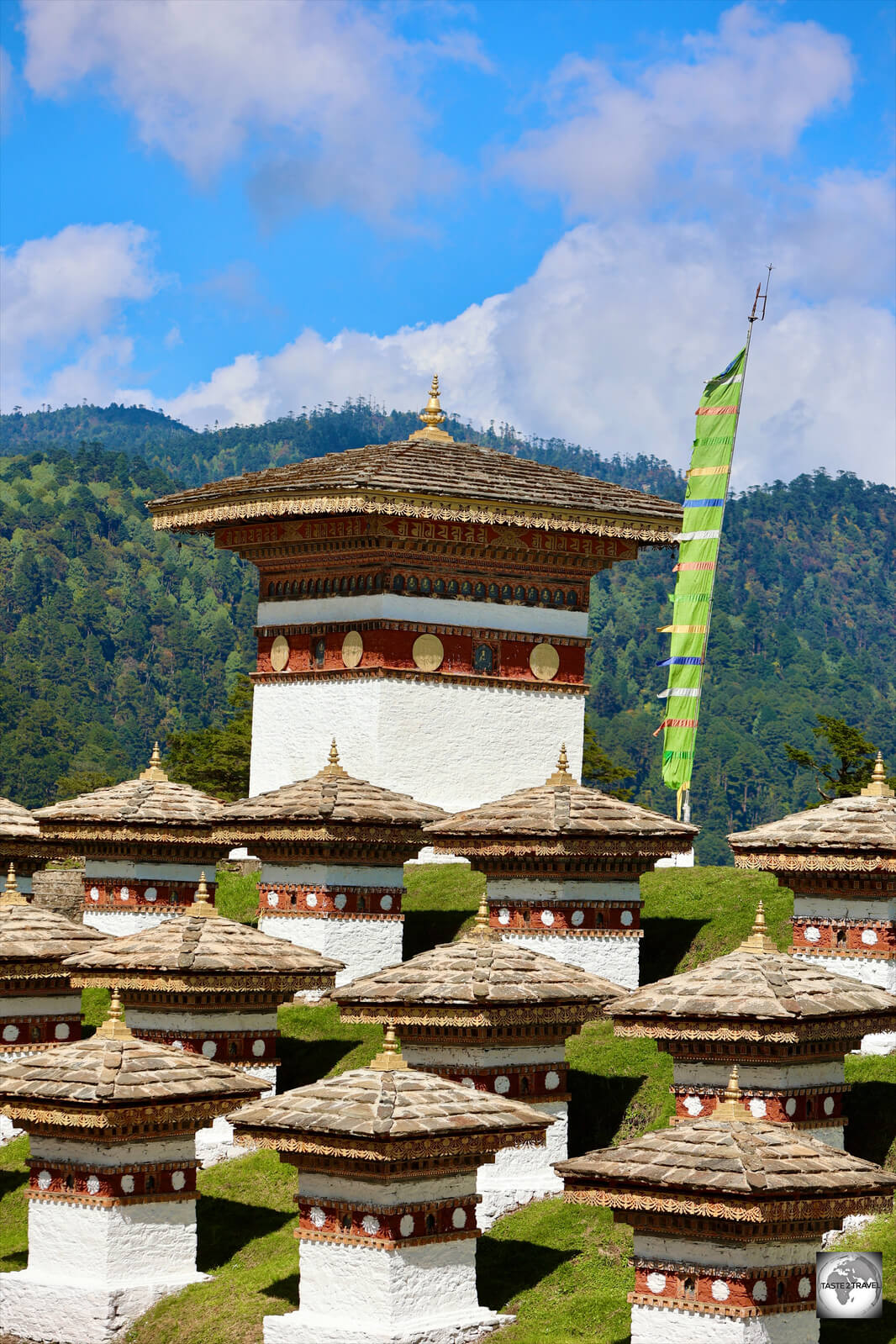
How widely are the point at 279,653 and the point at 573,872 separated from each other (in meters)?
8.12

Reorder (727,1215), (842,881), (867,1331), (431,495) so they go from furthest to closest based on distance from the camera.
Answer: (431,495) < (842,881) < (867,1331) < (727,1215)

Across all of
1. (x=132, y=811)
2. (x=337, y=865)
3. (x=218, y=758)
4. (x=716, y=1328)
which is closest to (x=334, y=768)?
(x=337, y=865)

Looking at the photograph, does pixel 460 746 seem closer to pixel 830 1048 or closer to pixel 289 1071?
pixel 289 1071

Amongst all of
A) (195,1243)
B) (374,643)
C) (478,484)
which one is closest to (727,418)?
(478,484)

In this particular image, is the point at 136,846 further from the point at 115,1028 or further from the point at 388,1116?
the point at 388,1116

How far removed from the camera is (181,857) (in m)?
24.9

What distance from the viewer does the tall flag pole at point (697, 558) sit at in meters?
27.6

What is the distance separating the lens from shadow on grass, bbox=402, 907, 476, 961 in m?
23.8

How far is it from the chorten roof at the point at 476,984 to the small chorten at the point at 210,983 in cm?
125

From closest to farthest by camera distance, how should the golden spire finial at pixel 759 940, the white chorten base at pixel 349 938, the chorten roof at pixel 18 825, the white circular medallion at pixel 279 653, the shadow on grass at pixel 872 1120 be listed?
the shadow on grass at pixel 872 1120 → the golden spire finial at pixel 759 940 → the white chorten base at pixel 349 938 → the chorten roof at pixel 18 825 → the white circular medallion at pixel 279 653

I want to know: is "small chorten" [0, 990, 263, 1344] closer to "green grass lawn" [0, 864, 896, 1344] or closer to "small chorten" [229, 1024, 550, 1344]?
"green grass lawn" [0, 864, 896, 1344]

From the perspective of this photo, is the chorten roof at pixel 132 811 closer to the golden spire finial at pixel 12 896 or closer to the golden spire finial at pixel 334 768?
the golden spire finial at pixel 12 896

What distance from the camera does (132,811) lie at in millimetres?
24609

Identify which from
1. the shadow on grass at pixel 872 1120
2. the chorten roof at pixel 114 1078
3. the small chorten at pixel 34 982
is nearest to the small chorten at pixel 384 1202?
the chorten roof at pixel 114 1078
